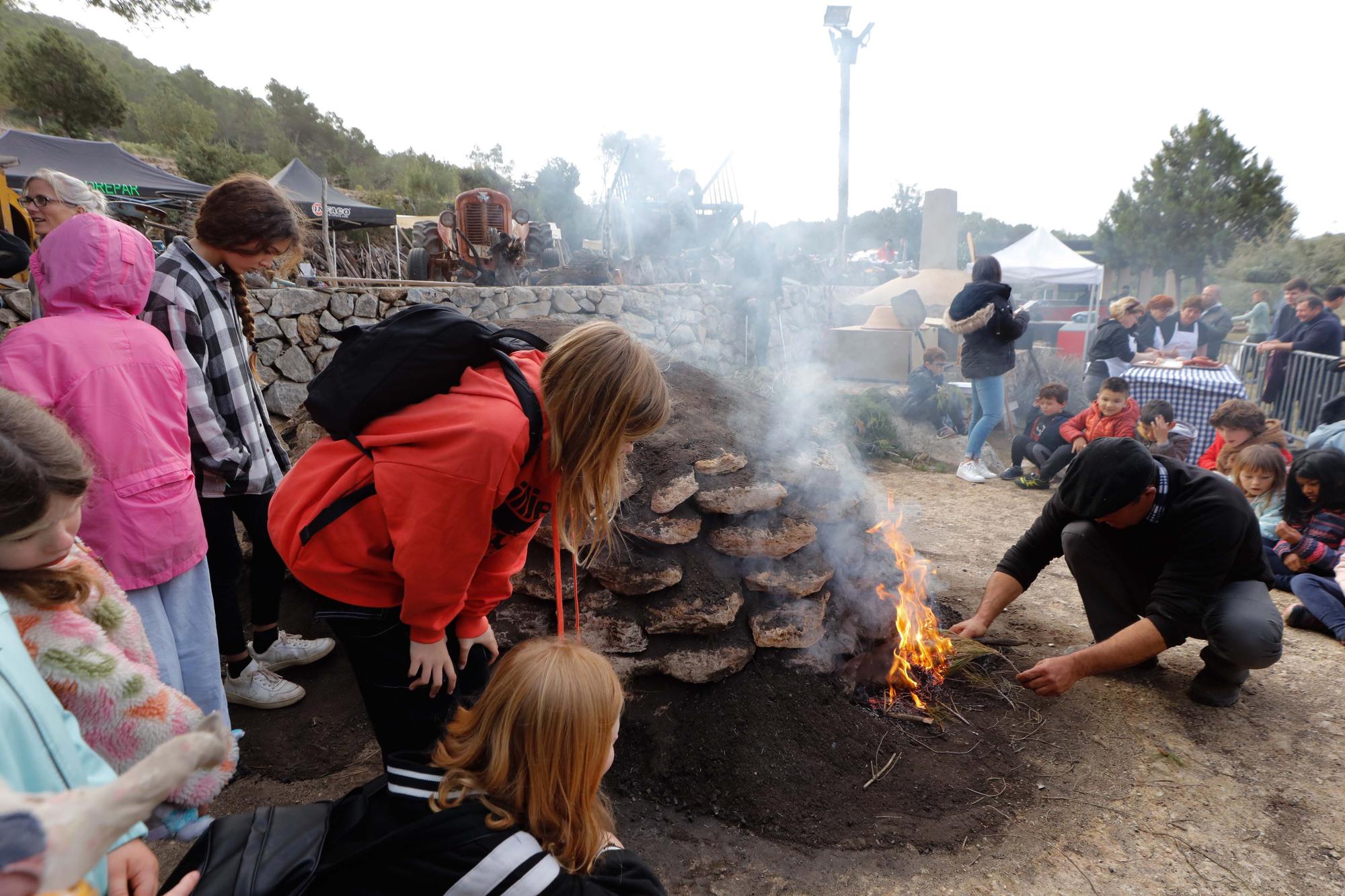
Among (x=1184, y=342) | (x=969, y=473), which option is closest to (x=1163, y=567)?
(x=969, y=473)

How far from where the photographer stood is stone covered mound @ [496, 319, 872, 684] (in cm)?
282

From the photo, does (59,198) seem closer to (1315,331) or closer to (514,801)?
(514,801)

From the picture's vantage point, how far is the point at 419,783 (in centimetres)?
134

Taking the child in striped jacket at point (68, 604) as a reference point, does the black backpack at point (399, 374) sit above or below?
above

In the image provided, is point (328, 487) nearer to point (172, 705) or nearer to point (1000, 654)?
point (172, 705)

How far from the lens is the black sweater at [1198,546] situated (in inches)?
108

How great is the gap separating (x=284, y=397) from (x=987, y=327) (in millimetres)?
6005

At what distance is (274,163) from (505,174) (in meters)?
17.2

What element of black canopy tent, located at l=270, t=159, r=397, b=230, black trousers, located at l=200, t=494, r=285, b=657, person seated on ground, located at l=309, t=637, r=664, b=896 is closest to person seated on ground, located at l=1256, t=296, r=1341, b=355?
person seated on ground, located at l=309, t=637, r=664, b=896

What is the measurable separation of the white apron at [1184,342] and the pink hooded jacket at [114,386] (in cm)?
1031

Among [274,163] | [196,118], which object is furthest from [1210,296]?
[196,118]

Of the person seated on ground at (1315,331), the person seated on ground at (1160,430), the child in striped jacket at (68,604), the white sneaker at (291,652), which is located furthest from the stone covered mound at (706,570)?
the person seated on ground at (1315,331)

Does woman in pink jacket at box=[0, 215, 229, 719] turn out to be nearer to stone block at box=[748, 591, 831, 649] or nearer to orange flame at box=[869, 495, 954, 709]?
stone block at box=[748, 591, 831, 649]

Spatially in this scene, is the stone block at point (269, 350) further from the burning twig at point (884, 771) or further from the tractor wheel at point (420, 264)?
the burning twig at point (884, 771)
